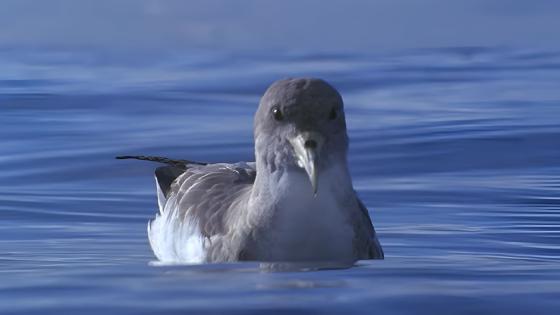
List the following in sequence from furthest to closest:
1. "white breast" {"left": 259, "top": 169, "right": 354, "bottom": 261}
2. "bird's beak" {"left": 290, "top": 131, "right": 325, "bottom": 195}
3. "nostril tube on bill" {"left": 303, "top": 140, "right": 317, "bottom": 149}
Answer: "white breast" {"left": 259, "top": 169, "right": 354, "bottom": 261} → "nostril tube on bill" {"left": 303, "top": 140, "right": 317, "bottom": 149} → "bird's beak" {"left": 290, "top": 131, "right": 325, "bottom": 195}

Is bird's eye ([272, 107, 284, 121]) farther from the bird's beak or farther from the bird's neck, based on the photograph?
the bird's neck

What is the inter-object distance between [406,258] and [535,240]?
→ 181cm

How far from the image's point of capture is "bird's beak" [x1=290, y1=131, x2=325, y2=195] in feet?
31.0

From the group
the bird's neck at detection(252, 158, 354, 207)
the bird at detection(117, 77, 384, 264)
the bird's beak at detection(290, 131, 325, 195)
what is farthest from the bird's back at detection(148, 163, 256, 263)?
the bird's beak at detection(290, 131, 325, 195)

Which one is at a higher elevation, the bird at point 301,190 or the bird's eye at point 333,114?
the bird's eye at point 333,114

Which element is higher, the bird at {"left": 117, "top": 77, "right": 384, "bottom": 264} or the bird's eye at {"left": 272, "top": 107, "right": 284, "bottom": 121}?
the bird's eye at {"left": 272, "top": 107, "right": 284, "bottom": 121}

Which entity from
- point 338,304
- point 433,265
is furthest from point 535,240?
point 338,304

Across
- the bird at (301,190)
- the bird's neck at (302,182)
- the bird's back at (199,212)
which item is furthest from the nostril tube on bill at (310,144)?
the bird's back at (199,212)

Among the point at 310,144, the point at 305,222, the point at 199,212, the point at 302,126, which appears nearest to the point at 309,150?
the point at 310,144

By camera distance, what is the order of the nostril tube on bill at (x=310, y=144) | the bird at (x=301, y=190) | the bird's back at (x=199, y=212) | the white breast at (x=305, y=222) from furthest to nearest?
the bird's back at (x=199, y=212) < the white breast at (x=305, y=222) < the bird at (x=301, y=190) < the nostril tube on bill at (x=310, y=144)

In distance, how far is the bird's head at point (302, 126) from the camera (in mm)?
9617

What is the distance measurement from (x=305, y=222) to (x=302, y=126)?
60 centimetres

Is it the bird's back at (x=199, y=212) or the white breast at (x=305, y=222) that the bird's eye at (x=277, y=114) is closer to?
the white breast at (x=305, y=222)

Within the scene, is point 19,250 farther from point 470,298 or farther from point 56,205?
point 470,298
